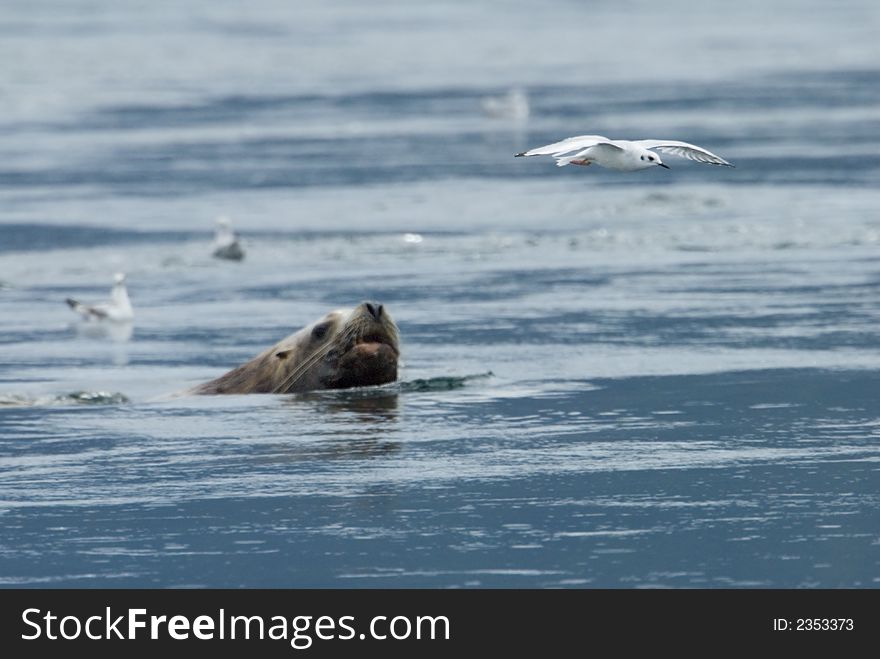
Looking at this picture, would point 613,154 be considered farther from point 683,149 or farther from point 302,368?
point 302,368

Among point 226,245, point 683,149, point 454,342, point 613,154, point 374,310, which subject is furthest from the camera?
point 226,245

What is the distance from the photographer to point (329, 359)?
12766 millimetres

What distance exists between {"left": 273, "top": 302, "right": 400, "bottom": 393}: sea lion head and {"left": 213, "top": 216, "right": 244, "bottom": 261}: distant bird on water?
630 cm

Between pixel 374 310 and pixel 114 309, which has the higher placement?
pixel 374 310

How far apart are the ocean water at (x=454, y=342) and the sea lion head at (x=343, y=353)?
0.22 metres

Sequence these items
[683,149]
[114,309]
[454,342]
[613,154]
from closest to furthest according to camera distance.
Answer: [613,154] → [683,149] → [454,342] → [114,309]

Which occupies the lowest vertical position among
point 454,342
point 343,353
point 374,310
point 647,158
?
point 454,342

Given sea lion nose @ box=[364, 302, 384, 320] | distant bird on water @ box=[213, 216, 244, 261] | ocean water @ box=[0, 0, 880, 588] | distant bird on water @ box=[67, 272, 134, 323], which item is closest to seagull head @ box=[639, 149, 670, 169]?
ocean water @ box=[0, 0, 880, 588]

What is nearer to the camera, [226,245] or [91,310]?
[91,310]

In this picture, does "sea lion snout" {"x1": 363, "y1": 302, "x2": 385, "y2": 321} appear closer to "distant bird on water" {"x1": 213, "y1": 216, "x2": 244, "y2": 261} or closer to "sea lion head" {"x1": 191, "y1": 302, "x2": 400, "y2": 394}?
"sea lion head" {"x1": 191, "y1": 302, "x2": 400, "y2": 394}

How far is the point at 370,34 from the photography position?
59594 mm

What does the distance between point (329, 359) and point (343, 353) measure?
0.10m

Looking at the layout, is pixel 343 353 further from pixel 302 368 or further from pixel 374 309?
pixel 374 309

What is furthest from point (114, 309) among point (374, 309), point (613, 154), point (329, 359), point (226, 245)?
point (613, 154)
